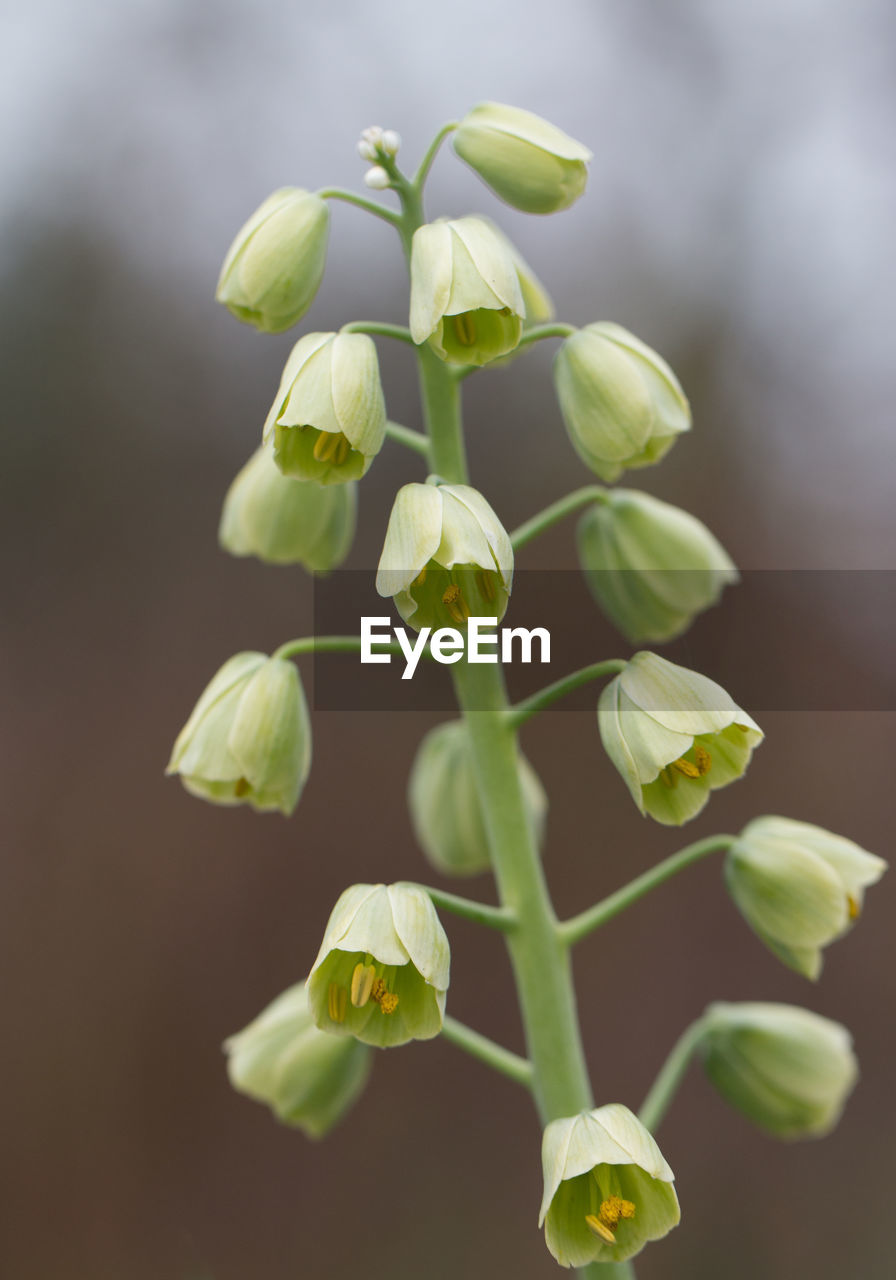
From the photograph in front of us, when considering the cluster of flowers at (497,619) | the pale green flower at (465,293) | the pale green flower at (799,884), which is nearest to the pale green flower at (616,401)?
the cluster of flowers at (497,619)

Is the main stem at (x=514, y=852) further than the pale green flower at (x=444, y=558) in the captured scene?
Yes

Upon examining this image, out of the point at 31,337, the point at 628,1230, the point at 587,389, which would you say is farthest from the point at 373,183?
the point at 31,337

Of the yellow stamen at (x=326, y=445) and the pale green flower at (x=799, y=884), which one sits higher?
the yellow stamen at (x=326, y=445)

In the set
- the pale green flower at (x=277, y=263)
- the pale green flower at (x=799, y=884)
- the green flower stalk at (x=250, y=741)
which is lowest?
the pale green flower at (x=799, y=884)

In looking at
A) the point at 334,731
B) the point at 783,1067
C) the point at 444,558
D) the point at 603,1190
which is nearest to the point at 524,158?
the point at 444,558

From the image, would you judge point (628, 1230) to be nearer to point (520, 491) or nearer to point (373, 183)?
point (373, 183)

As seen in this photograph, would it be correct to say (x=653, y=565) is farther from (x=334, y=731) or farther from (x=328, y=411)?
(x=334, y=731)

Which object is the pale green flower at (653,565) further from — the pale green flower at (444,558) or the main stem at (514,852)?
the pale green flower at (444,558)
